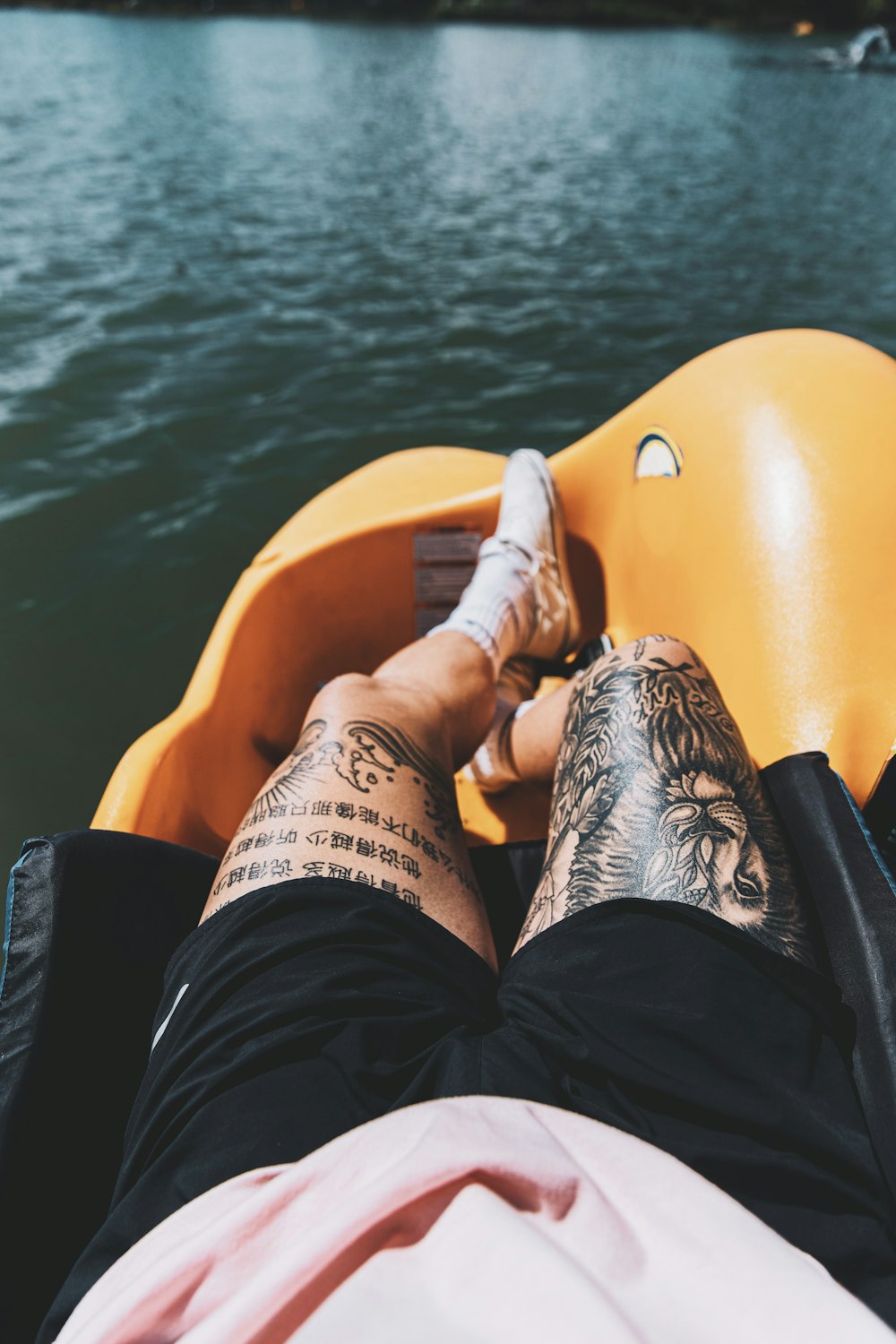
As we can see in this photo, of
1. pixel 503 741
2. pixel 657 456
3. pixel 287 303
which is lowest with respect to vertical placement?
pixel 503 741

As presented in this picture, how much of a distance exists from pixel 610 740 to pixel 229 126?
12888 millimetres

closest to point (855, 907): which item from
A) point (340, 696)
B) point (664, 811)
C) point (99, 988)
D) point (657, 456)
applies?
point (664, 811)

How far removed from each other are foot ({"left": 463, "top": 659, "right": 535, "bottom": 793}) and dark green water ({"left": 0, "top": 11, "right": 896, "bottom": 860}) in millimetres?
1211

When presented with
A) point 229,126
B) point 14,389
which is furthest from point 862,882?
point 229,126

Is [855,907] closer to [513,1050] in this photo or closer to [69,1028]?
[513,1050]

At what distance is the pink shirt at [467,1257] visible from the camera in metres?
0.53

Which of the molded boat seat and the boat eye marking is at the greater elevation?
the boat eye marking

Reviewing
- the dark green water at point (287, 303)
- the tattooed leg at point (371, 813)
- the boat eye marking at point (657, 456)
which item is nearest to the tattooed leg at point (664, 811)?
the tattooed leg at point (371, 813)

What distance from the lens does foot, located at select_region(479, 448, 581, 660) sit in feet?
6.24

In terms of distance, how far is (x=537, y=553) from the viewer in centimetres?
194

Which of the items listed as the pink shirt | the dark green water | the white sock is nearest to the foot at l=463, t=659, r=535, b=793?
the white sock

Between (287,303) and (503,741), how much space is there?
489 cm

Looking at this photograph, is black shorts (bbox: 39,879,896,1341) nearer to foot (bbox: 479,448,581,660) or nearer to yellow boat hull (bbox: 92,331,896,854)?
yellow boat hull (bbox: 92,331,896,854)

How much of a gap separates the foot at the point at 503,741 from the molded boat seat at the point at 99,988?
61 cm
